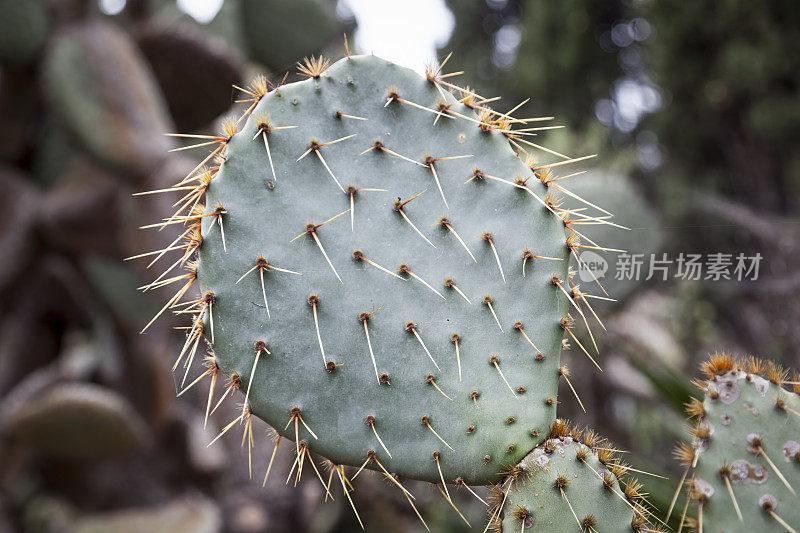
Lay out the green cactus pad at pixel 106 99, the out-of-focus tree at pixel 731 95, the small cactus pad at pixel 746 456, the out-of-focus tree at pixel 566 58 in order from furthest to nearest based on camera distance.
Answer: the out-of-focus tree at pixel 566 58, the out-of-focus tree at pixel 731 95, the green cactus pad at pixel 106 99, the small cactus pad at pixel 746 456

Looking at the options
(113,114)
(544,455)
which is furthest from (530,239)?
(113,114)

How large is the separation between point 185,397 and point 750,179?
3253 millimetres

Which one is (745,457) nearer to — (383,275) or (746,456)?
(746,456)

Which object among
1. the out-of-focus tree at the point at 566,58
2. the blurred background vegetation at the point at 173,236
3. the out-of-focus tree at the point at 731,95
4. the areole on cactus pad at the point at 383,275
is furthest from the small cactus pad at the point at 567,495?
the out-of-focus tree at the point at 566,58

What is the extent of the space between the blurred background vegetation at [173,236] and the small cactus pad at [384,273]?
526 mm

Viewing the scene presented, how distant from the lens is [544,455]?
0.72 meters

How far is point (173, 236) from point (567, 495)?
1393 mm

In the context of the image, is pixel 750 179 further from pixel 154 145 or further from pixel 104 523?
pixel 104 523

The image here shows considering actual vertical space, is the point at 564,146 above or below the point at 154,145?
below

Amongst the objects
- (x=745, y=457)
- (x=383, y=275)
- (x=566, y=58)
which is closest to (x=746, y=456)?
(x=745, y=457)

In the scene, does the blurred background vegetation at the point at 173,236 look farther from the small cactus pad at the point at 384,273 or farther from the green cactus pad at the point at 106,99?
the small cactus pad at the point at 384,273

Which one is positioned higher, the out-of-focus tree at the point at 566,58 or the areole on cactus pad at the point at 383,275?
the areole on cactus pad at the point at 383,275

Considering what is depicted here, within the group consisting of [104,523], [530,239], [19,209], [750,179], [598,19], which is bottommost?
[104,523]

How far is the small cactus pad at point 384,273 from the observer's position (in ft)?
2.31
